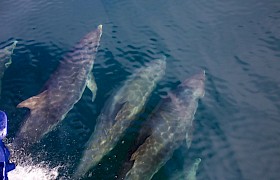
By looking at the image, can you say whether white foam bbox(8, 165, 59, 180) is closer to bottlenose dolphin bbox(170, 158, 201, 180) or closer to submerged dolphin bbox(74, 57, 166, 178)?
submerged dolphin bbox(74, 57, 166, 178)

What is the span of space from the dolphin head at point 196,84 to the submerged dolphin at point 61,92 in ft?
17.9

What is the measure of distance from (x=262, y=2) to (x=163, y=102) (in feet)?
41.9

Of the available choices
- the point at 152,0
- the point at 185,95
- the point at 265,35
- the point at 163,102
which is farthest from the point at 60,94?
the point at 265,35

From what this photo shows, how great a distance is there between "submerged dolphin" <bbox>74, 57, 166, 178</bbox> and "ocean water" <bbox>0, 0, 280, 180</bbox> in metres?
0.41

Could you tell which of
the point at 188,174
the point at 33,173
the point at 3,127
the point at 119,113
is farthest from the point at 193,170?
the point at 3,127

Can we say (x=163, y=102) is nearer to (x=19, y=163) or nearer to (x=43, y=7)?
(x=19, y=163)

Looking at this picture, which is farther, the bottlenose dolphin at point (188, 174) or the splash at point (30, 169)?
the splash at point (30, 169)

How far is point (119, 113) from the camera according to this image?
56.3 feet

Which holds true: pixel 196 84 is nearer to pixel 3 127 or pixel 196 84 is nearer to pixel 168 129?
→ pixel 168 129

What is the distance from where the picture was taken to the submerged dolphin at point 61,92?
17.0 meters

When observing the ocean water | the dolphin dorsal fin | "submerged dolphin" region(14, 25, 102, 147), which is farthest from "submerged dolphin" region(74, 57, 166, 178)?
the dolphin dorsal fin

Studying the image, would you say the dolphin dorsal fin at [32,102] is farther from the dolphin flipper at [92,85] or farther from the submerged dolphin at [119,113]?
the submerged dolphin at [119,113]

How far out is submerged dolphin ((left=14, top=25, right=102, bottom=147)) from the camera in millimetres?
17016

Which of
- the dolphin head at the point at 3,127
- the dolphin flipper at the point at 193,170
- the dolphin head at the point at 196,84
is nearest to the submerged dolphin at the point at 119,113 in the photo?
the dolphin head at the point at 196,84
